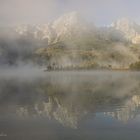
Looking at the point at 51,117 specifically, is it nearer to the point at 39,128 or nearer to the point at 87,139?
the point at 39,128

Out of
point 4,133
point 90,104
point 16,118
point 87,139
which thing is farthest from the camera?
point 90,104

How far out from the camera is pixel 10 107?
42688 millimetres

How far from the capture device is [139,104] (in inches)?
1775

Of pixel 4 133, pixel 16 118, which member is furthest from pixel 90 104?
pixel 4 133

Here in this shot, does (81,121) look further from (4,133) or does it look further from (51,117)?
(4,133)

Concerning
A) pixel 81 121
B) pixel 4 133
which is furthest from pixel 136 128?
pixel 4 133

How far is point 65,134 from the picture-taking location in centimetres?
2675

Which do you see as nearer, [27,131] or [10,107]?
[27,131]

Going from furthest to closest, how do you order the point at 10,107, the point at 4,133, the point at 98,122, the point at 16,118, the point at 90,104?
1. the point at 90,104
2. the point at 10,107
3. the point at 16,118
4. the point at 98,122
5. the point at 4,133

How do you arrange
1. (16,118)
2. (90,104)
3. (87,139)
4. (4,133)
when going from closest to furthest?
1. (87,139)
2. (4,133)
3. (16,118)
4. (90,104)

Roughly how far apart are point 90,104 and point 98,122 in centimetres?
1457

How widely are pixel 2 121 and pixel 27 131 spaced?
18.9ft

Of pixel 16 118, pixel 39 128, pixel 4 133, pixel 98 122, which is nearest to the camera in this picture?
pixel 4 133

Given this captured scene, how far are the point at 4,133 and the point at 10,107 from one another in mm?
15490
